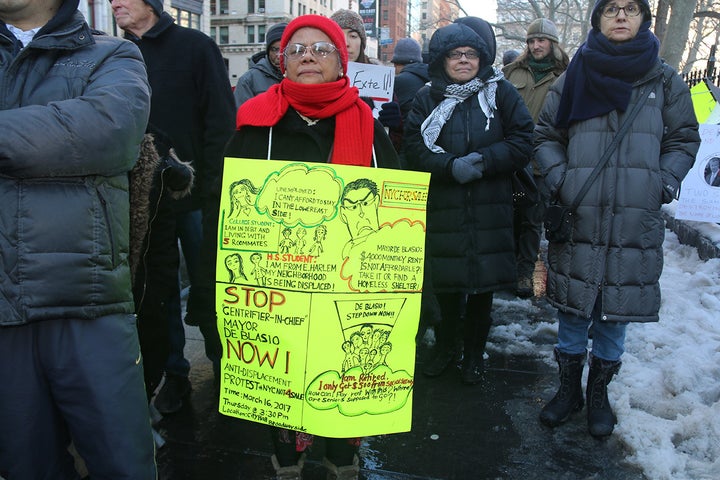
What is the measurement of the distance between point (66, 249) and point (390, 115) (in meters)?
3.15

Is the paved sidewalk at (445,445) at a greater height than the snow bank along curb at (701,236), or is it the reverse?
the snow bank along curb at (701,236)

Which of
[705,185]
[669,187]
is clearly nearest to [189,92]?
[669,187]

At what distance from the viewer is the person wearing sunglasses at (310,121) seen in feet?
8.34

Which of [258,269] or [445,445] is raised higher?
[258,269]

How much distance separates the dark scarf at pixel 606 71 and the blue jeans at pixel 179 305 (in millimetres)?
2203

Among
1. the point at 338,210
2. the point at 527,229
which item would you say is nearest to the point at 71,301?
the point at 338,210

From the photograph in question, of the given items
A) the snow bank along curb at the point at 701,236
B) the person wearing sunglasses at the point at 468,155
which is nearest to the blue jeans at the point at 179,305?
the person wearing sunglasses at the point at 468,155

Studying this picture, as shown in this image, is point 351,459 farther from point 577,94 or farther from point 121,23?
point 121,23

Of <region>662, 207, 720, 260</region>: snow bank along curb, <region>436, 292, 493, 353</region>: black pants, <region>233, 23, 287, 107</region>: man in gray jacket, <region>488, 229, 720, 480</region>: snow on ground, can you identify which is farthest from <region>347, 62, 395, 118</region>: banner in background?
<region>662, 207, 720, 260</region>: snow bank along curb

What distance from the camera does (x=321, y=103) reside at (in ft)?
8.38

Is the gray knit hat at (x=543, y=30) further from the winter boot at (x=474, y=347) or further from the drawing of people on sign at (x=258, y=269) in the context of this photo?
the drawing of people on sign at (x=258, y=269)

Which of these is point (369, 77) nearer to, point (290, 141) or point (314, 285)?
point (290, 141)

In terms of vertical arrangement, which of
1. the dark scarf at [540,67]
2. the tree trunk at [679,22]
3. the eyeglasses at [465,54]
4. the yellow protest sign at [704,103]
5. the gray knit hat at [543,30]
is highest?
the tree trunk at [679,22]

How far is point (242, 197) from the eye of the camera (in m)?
2.33
